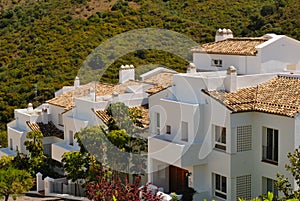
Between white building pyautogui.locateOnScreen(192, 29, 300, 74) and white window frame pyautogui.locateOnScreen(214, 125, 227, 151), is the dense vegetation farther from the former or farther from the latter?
white window frame pyautogui.locateOnScreen(214, 125, 227, 151)

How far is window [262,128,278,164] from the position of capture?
23.7 meters

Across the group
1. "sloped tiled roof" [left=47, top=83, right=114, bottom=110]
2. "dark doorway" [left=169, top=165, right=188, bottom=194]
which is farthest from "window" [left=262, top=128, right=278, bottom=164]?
"sloped tiled roof" [left=47, top=83, right=114, bottom=110]

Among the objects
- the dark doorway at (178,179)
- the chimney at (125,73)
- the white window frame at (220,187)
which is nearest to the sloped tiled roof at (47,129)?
the chimney at (125,73)

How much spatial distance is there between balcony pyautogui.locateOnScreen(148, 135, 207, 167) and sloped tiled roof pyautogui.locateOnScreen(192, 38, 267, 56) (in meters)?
5.77

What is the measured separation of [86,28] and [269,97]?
35463mm

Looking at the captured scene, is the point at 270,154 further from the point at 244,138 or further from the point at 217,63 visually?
the point at 217,63

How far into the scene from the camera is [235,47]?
98.7ft

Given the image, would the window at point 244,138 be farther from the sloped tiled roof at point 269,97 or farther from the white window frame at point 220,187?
the white window frame at point 220,187

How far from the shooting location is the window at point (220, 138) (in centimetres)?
2453

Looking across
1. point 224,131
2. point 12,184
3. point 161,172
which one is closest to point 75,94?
point 12,184

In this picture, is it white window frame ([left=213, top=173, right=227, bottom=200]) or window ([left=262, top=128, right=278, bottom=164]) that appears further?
white window frame ([left=213, top=173, right=227, bottom=200])

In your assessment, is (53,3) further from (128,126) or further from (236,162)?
(236,162)

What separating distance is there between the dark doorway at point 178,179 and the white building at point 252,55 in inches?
217

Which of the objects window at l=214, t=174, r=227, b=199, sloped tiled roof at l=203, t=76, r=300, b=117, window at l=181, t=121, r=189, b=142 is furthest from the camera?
window at l=181, t=121, r=189, b=142
